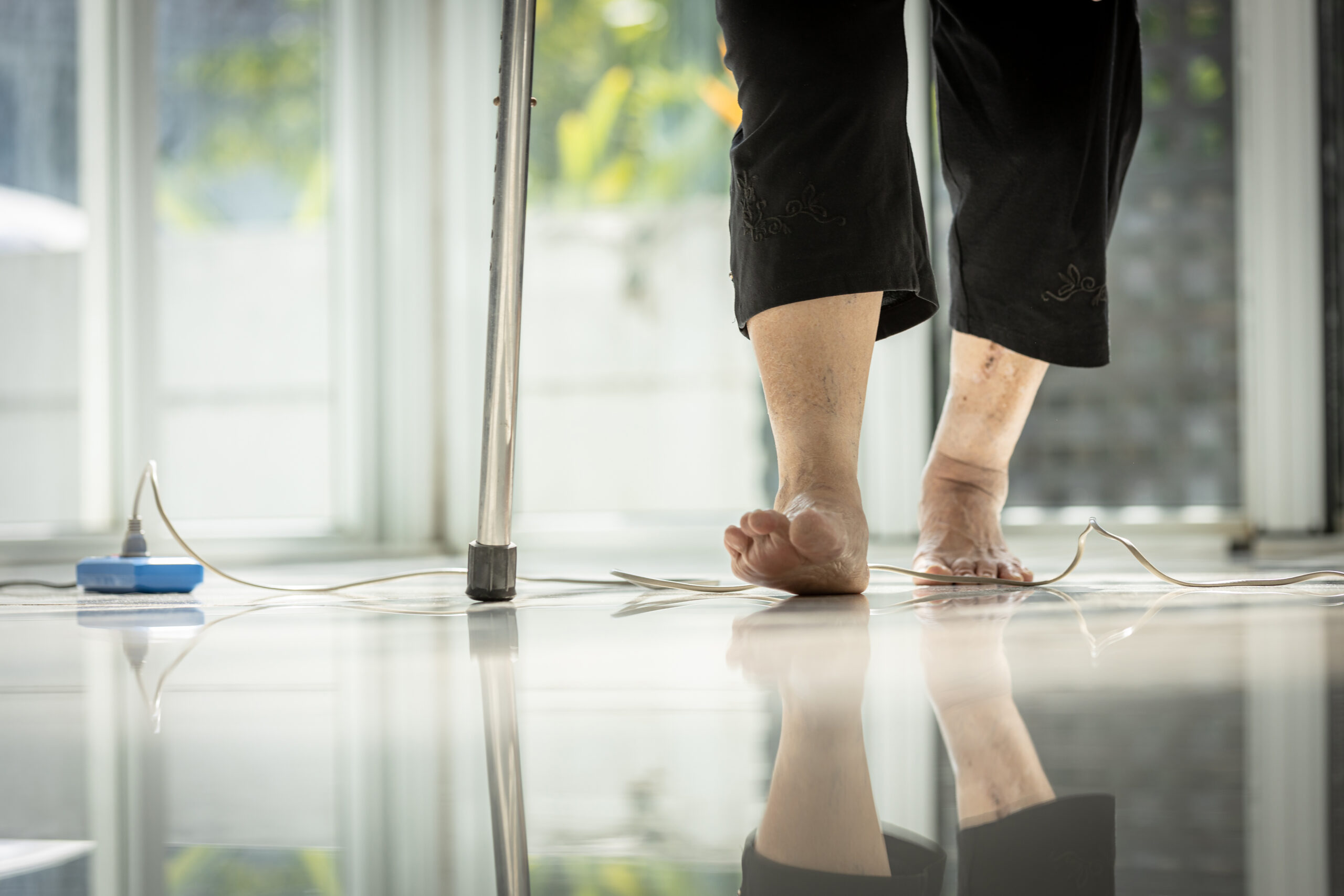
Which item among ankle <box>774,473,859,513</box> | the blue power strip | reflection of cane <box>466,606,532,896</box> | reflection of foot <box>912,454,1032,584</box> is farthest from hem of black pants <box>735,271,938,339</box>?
the blue power strip

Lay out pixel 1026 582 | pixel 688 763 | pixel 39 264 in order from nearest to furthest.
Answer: pixel 688 763, pixel 1026 582, pixel 39 264

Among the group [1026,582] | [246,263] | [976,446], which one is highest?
[246,263]

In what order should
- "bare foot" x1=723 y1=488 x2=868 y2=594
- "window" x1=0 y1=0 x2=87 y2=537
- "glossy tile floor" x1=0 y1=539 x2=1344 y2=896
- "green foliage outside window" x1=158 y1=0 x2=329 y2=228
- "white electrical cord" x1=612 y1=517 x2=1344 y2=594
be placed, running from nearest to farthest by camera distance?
1. "glossy tile floor" x1=0 y1=539 x2=1344 y2=896
2. "bare foot" x1=723 y1=488 x2=868 y2=594
3. "white electrical cord" x1=612 y1=517 x2=1344 y2=594
4. "window" x1=0 y1=0 x2=87 y2=537
5. "green foliage outside window" x1=158 y1=0 x2=329 y2=228

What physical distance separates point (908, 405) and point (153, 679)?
197 cm

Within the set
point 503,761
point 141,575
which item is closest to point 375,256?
point 141,575

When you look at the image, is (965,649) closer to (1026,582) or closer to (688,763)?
(688,763)

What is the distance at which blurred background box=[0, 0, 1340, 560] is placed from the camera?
231cm

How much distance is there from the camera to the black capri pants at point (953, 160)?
0.96m

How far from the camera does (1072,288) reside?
1149mm

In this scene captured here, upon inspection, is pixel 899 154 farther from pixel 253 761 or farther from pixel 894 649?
pixel 253 761

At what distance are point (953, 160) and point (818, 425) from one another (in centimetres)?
42

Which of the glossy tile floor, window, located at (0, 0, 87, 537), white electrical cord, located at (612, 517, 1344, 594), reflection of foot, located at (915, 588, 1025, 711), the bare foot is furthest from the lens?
window, located at (0, 0, 87, 537)

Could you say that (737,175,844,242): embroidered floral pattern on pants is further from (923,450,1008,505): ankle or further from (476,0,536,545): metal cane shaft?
(923,450,1008,505): ankle

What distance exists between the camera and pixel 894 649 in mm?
597
